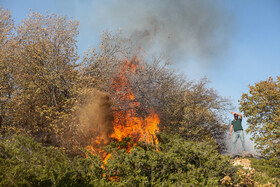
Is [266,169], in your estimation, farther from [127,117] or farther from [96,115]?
[96,115]

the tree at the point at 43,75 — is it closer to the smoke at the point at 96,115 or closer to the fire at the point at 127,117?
the smoke at the point at 96,115

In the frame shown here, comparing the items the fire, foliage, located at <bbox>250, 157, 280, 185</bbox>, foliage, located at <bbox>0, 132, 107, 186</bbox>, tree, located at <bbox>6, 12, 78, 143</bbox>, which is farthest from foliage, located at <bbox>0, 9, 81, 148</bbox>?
foliage, located at <bbox>250, 157, 280, 185</bbox>

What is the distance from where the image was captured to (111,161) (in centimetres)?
777

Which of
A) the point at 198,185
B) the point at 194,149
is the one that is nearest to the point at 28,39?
Result: the point at 194,149

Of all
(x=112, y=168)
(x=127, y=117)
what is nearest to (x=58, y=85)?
(x=127, y=117)

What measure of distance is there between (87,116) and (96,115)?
3.83ft

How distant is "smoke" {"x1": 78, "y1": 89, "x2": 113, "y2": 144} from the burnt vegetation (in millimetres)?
70

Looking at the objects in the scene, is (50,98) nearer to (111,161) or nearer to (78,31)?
(78,31)

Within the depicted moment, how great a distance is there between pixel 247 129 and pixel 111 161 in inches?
468

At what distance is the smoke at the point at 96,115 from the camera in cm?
1571

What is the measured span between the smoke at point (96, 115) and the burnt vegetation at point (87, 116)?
2.8 inches

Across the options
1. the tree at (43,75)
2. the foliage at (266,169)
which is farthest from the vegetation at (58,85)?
the foliage at (266,169)

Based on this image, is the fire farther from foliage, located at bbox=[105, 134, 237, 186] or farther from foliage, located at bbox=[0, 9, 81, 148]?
foliage, located at bbox=[105, 134, 237, 186]

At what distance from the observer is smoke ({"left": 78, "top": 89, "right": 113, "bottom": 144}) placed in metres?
15.7
